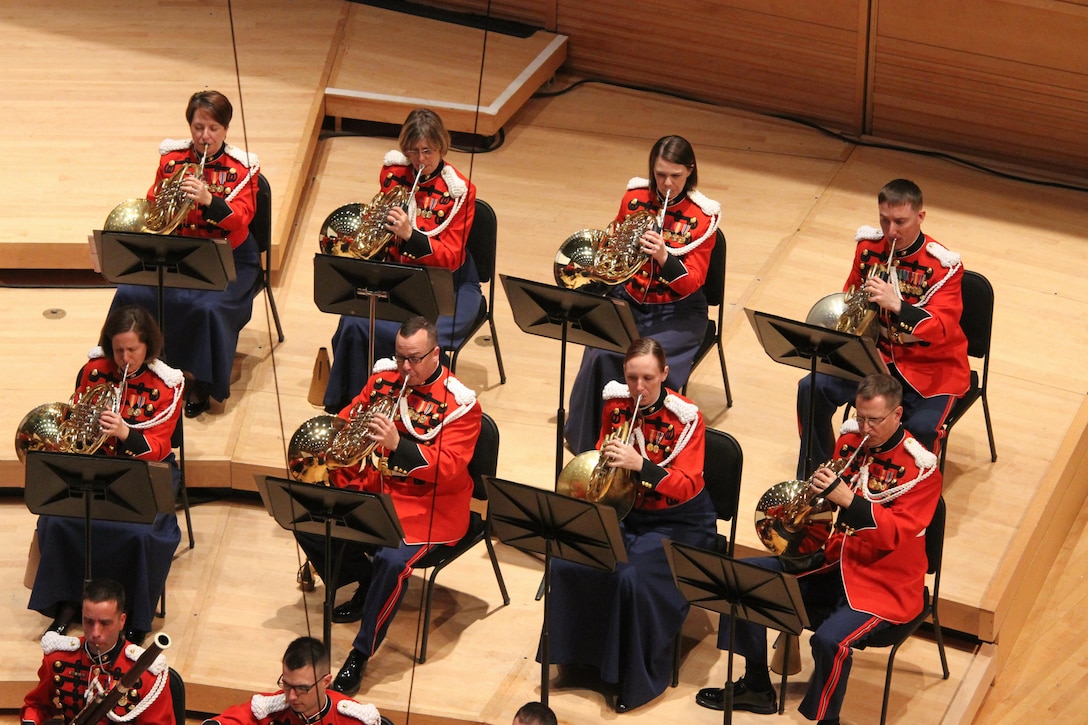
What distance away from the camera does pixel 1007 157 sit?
→ 7395 mm

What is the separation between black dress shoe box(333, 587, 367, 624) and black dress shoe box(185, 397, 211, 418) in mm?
1015

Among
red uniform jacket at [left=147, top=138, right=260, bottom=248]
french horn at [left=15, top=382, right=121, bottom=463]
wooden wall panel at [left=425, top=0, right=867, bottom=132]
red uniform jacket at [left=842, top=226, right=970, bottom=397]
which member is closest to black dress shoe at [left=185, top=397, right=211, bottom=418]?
red uniform jacket at [left=147, top=138, right=260, bottom=248]

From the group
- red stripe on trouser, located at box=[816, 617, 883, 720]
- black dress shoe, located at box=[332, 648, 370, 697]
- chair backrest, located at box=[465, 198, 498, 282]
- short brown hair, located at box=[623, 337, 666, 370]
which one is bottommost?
black dress shoe, located at box=[332, 648, 370, 697]

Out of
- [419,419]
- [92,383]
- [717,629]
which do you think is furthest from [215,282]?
[717,629]

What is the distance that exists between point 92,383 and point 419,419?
1.05 metres

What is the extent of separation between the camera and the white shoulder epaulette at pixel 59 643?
4.62m

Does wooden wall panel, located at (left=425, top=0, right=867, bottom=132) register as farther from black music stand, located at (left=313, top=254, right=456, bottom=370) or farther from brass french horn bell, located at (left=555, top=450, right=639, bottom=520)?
brass french horn bell, located at (left=555, top=450, right=639, bottom=520)

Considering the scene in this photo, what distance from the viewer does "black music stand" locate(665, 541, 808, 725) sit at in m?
4.22

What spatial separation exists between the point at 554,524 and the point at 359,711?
744mm

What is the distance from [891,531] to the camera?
4637 millimetres

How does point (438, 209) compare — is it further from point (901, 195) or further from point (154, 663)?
point (154, 663)

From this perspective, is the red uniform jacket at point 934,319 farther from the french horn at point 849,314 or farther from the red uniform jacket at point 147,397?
the red uniform jacket at point 147,397

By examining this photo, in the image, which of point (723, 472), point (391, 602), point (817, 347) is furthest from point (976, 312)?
point (391, 602)

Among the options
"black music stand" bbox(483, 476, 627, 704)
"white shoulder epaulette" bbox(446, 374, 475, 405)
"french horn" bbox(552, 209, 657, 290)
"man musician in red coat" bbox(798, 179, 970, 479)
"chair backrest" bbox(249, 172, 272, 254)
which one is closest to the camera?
"black music stand" bbox(483, 476, 627, 704)
